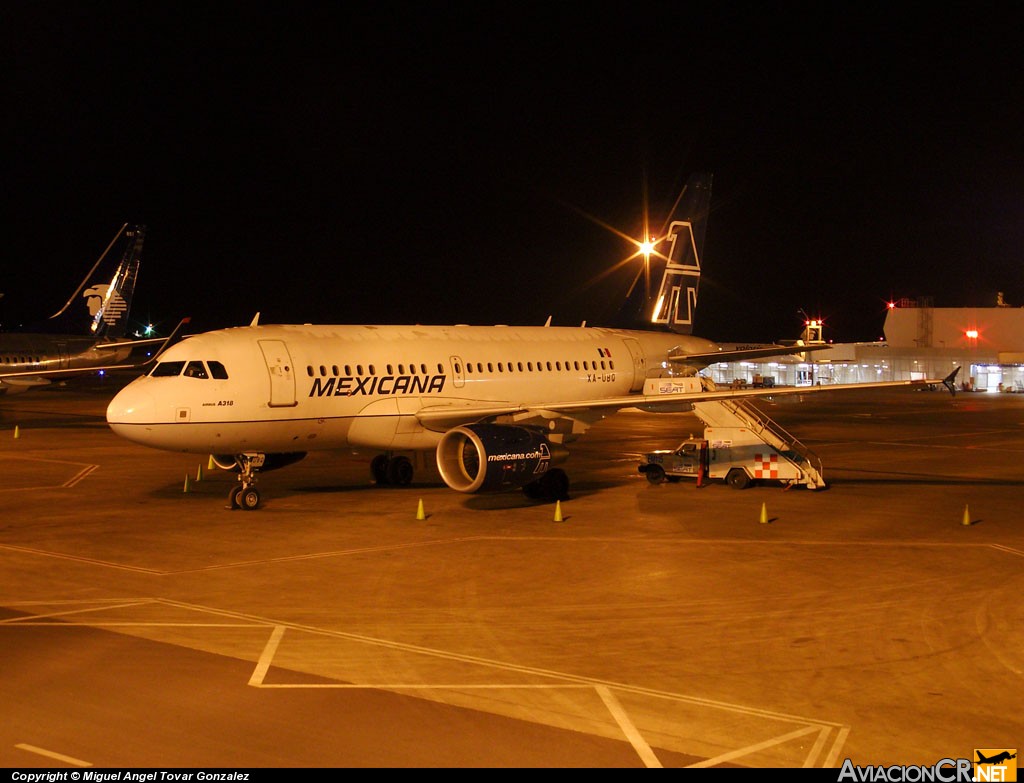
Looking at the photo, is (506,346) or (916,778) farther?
(506,346)

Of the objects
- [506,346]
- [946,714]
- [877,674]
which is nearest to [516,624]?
[877,674]

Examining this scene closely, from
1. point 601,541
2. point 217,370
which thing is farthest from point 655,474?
point 217,370

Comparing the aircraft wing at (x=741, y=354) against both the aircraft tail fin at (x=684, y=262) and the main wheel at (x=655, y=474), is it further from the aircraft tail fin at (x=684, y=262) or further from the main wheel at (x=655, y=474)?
the main wheel at (x=655, y=474)

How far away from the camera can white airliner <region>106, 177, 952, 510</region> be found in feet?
75.8

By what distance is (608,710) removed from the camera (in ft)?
34.3

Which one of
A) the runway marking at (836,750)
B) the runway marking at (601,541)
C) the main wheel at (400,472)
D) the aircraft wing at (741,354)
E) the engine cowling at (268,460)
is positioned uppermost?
the aircraft wing at (741,354)

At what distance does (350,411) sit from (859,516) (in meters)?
11.7

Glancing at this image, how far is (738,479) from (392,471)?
29.3 feet

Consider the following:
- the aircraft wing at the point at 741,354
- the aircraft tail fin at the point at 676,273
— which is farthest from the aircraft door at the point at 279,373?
the aircraft tail fin at the point at 676,273

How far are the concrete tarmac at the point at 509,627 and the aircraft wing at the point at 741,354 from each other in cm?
447

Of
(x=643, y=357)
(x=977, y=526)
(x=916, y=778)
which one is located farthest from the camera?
(x=643, y=357)

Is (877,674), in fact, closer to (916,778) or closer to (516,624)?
Result: (916,778)

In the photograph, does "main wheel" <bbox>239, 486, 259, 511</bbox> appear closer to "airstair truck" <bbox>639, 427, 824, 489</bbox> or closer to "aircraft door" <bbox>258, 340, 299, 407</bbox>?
"aircraft door" <bbox>258, 340, 299, 407</bbox>

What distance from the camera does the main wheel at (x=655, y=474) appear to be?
2820 centimetres
